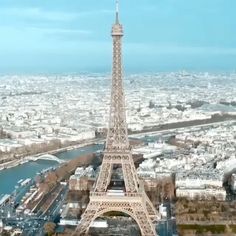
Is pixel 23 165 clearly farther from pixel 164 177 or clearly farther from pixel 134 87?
pixel 134 87

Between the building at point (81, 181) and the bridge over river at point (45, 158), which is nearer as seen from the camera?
the building at point (81, 181)

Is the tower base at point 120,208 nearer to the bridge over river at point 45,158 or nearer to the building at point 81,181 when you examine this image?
the building at point 81,181

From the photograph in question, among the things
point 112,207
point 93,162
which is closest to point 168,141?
point 93,162

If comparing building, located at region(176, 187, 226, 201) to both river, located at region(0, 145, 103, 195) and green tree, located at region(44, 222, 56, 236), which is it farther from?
river, located at region(0, 145, 103, 195)

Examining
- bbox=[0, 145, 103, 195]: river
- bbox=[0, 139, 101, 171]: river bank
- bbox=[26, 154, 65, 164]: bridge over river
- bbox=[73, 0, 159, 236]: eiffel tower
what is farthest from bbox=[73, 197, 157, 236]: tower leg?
bbox=[26, 154, 65, 164]: bridge over river

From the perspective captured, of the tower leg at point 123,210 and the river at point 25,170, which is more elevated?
the tower leg at point 123,210

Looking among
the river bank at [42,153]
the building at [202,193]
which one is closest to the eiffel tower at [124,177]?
the building at [202,193]

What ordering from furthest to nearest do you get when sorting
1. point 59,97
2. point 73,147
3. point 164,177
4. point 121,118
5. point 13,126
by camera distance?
point 59,97
point 13,126
point 73,147
point 164,177
point 121,118
